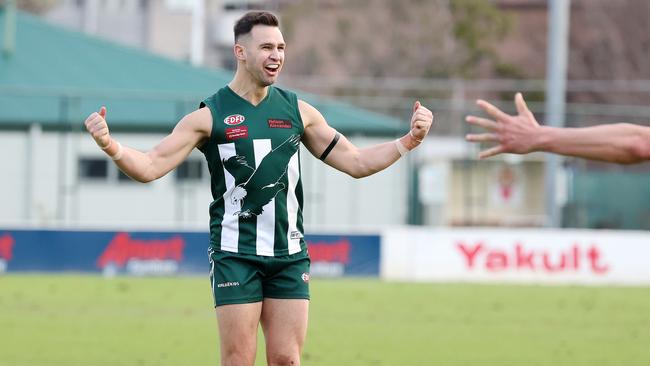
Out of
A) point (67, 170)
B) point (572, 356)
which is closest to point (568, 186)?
point (67, 170)

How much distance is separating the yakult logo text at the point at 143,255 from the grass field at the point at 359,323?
91cm

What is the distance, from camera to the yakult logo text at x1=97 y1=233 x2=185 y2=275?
22953 mm

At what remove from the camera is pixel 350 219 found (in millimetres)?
A: 29922

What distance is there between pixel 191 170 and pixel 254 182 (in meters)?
23.4

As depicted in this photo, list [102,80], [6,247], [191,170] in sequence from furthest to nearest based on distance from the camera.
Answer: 1. [102,80]
2. [191,170]
3. [6,247]

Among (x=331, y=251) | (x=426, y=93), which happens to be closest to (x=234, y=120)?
(x=331, y=251)

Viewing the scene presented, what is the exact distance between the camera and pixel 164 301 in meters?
18.3

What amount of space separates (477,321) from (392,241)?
23.2 feet

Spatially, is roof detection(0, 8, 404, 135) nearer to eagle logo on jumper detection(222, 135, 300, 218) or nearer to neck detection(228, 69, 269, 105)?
neck detection(228, 69, 269, 105)

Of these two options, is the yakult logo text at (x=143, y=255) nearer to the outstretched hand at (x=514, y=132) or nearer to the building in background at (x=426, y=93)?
the building in background at (x=426, y=93)

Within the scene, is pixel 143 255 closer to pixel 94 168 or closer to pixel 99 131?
pixel 94 168

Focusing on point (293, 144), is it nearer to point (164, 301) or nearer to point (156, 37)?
point (164, 301)

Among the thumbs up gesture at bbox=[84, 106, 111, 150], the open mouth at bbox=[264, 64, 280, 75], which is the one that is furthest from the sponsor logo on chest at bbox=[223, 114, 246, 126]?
the thumbs up gesture at bbox=[84, 106, 111, 150]

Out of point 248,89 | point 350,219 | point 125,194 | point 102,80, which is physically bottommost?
point 350,219
